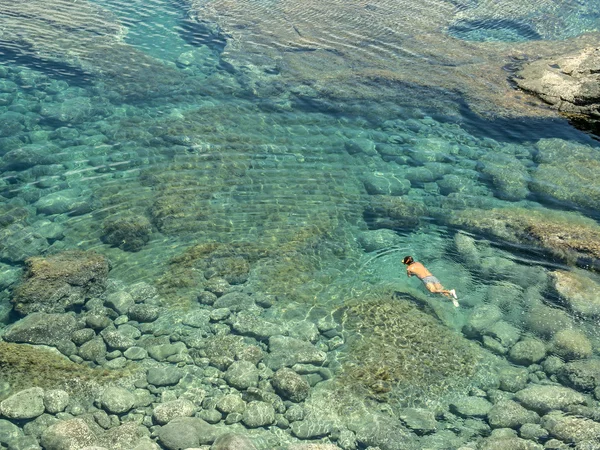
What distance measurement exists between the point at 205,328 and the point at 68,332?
89.7 inches

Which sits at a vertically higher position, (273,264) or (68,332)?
(273,264)

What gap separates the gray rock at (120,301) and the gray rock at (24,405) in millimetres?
2113

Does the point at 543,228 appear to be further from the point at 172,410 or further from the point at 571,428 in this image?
the point at 172,410

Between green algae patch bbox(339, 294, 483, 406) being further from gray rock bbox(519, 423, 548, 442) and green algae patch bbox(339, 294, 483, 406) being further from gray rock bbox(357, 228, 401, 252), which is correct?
gray rock bbox(357, 228, 401, 252)

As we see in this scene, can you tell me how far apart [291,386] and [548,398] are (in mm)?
3863

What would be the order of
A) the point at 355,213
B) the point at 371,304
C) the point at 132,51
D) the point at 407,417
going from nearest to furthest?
1. the point at 407,417
2. the point at 371,304
3. the point at 355,213
4. the point at 132,51

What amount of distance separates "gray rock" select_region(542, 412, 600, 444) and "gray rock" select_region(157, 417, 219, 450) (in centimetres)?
478

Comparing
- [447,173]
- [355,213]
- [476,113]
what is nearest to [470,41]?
[476,113]

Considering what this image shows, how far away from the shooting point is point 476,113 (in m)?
16.0

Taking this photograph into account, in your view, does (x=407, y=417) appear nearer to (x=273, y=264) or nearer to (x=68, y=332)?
(x=273, y=264)

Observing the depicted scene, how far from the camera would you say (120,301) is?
34.5 feet

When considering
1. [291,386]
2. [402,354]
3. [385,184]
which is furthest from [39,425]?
[385,184]

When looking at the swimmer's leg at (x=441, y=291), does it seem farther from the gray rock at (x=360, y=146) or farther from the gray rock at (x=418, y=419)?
the gray rock at (x=360, y=146)

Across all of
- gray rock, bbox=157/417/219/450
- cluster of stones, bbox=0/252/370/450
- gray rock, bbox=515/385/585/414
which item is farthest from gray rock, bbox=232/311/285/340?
gray rock, bbox=515/385/585/414
